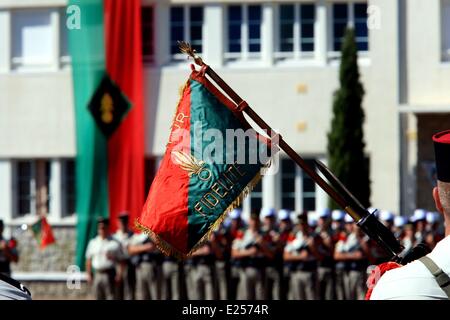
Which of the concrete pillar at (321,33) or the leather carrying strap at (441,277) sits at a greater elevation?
the concrete pillar at (321,33)

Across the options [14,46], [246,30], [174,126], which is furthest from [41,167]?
[174,126]

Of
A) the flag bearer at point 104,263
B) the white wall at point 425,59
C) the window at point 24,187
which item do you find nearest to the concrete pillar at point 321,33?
the white wall at point 425,59

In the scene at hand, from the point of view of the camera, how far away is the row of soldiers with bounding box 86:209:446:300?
792 inches

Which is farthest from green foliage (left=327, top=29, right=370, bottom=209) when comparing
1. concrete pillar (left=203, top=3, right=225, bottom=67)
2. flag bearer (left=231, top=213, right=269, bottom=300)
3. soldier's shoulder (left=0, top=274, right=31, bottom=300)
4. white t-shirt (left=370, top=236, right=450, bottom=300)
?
white t-shirt (left=370, top=236, right=450, bottom=300)

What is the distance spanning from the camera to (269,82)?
2547 cm

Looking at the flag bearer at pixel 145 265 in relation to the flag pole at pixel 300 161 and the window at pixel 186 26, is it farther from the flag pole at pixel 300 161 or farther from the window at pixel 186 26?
the flag pole at pixel 300 161

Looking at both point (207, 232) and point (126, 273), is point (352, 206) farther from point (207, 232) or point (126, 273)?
point (126, 273)

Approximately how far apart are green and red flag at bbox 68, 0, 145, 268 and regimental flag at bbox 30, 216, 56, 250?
93 centimetres

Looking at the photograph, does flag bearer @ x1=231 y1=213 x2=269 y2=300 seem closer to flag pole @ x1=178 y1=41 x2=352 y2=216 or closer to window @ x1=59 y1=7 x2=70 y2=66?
window @ x1=59 y1=7 x2=70 y2=66

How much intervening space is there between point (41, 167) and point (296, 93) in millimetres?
5730

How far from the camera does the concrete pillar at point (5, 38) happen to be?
26.6m

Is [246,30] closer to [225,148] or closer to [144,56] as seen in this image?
[144,56]

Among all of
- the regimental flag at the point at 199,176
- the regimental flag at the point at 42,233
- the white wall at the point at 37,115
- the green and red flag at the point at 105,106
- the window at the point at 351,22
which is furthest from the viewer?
the white wall at the point at 37,115

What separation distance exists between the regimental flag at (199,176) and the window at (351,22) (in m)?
19.1
